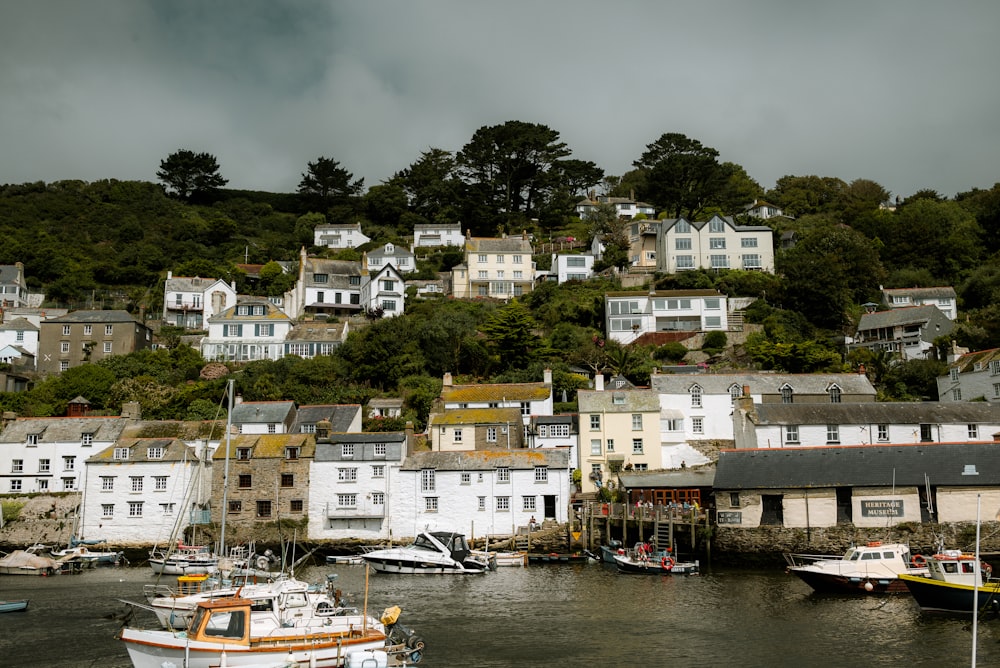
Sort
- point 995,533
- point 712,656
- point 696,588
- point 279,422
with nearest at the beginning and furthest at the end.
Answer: point 712,656
point 696,588
point 995,533
point 279,422

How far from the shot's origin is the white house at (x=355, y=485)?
49719 millimetres

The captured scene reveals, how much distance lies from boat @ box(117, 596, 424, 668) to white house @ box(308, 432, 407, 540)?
23.5 metres

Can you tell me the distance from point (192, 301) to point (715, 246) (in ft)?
169

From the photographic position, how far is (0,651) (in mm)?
28016

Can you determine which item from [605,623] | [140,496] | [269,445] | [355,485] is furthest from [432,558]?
[140,496]

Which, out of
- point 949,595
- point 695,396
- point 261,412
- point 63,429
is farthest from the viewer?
point 695,396

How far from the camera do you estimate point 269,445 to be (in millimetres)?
51844

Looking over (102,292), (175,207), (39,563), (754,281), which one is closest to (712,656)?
(39,563)

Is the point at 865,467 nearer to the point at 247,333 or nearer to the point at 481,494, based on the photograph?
the point at 481,494

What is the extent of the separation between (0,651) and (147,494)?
75.4ft

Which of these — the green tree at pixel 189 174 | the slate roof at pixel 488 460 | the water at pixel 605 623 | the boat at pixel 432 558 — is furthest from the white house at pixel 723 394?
the green tree at pixel 189 174

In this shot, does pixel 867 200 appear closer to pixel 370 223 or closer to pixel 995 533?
pixel 370 223

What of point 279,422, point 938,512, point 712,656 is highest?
point 279,422

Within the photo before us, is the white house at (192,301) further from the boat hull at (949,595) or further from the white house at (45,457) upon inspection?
the boat hull at (949,595)
